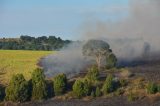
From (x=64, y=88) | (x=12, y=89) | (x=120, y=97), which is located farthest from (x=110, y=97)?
(x=12, y=89)

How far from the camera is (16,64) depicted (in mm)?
144750

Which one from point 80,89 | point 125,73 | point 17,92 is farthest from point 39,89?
point 125,73

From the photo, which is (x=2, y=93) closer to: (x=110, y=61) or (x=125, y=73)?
(x=125, y=73)

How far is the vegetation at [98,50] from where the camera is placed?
443 ft

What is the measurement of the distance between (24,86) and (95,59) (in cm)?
3338

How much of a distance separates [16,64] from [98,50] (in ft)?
70.9

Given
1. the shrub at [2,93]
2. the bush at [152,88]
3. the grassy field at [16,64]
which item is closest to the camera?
the bush at [152,88]

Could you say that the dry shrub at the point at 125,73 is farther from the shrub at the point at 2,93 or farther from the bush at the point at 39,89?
the shrub at the point at 2,93

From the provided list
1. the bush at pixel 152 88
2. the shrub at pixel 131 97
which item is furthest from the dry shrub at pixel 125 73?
the shrub at pixel 131 97

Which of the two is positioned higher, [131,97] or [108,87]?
[108,87]

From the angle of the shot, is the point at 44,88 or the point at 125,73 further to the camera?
the point at 125,73

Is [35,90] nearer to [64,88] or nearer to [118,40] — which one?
[64,88]

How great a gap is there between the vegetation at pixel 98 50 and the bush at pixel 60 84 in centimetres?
2122

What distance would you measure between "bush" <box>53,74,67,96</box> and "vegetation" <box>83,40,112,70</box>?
69.6 ft
